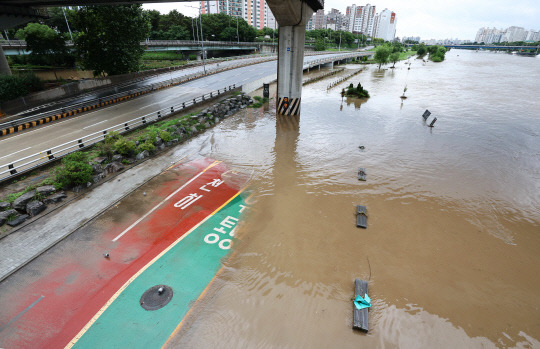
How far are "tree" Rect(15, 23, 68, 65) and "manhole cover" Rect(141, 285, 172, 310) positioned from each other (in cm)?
4312

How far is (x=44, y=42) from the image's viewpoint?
34.9 meters

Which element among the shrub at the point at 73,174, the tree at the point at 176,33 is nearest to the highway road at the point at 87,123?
the shrub at the point at 73,174

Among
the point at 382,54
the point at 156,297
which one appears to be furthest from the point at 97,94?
the point at 382,54

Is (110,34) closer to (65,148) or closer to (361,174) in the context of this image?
(65,148)

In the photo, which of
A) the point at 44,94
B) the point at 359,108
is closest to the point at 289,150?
the point at 359,108

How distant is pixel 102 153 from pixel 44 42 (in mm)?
32523

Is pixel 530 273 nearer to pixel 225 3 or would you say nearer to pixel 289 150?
pixel 289 150

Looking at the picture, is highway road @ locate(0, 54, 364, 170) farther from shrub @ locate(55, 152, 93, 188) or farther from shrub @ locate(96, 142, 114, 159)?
shrub @ locate(96, 142, 114, 159)

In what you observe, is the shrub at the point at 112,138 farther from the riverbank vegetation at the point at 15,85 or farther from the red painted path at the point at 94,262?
the riverbank vegetation at the point at 15,85

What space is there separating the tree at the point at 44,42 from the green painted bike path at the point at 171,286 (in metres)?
41.2

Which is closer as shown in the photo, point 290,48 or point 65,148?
point 65,148

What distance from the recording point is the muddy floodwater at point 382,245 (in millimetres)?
7238

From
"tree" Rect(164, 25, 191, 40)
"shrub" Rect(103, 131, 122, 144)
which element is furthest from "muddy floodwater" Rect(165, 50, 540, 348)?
"tree" Rect(164, 25, 191, 40)

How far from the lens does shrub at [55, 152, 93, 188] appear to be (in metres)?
12.7
